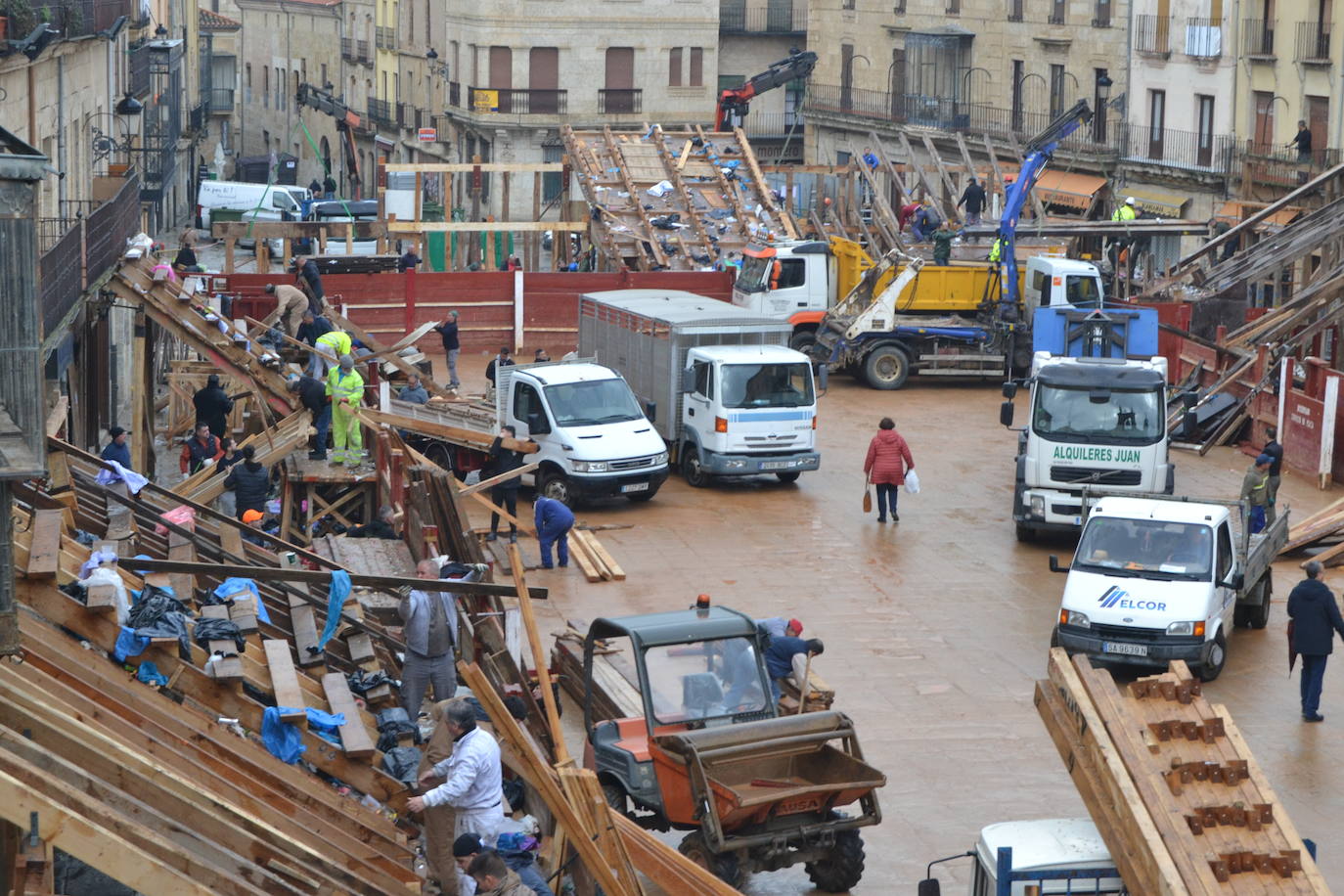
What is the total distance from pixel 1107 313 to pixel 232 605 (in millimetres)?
18029

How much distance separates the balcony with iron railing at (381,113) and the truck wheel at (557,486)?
45995mm

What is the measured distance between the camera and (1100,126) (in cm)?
5462

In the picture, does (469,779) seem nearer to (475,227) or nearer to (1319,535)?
(1319,535)

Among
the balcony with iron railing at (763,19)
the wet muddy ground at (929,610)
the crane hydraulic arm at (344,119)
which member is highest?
the balcony with iron railing at (763,19)

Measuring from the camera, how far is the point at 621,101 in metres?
62.2

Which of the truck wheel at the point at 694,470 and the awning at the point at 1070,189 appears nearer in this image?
the truck wheel at the point at 694,470

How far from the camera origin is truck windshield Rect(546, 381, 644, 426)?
2562cm

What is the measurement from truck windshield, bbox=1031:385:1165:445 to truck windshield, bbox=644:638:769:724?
10.6 metres

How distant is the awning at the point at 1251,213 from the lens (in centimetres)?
4091

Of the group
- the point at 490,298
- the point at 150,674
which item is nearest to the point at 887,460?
the point at 150,674

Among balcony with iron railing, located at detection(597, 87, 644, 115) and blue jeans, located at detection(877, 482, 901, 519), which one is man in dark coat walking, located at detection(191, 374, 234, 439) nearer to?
blue jeans, located at detection(877, 482, 901, 519)

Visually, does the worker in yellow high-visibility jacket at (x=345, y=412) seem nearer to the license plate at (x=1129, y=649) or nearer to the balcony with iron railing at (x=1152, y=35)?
the license plate at (x=1129, y=649)

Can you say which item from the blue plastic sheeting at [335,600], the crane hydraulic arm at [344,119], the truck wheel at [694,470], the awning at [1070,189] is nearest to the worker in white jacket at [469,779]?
the blue plastic sheeting at [335,600]

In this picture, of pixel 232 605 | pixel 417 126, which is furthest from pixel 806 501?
pixel 417 126
